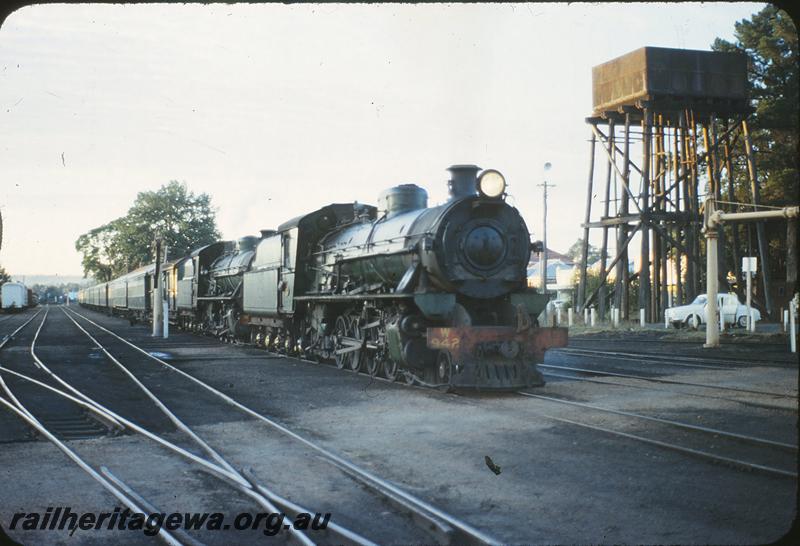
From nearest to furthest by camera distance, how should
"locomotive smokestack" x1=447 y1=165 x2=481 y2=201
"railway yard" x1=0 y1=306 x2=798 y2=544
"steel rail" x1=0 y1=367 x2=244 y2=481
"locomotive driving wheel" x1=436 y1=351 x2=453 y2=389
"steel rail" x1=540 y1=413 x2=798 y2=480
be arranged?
"railway yard" x1=0 y1=306 x2=798 y2=544, "steel rail" x1=540 y1=413 x2=798 y2=480, "steel rail" x1=0 y1=367 x2=244 y2=481, "locomotive driving wheel" x1=436 y1=351 x2=453 y2=389, "locomotive smokestack" x1=447 y1=165 x2=481 y2=201

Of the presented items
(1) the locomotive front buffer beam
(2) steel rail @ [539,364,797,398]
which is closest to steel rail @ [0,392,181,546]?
(1) the locomotive front buffer beam

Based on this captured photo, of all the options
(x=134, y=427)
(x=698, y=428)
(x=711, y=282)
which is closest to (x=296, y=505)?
(x=134, y=427)

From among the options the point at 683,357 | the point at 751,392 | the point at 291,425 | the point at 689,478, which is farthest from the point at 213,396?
the point at 683,357

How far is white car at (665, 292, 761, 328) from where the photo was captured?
24.3 metres

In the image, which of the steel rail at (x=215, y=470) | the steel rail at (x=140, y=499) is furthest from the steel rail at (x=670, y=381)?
the steel rail at (x=140, y=499)

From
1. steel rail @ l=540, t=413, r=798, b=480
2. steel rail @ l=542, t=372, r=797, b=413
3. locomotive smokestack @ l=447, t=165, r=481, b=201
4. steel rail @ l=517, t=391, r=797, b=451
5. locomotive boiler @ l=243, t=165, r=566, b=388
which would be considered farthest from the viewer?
locomotive smokestack @ l=447, t=165, r=481, b=201

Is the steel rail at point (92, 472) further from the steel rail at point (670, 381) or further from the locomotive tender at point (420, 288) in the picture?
the steel rail at point (670, 381)

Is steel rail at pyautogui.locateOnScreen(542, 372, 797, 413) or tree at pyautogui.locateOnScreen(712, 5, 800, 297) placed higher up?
tree at pyautogui.locateOnScreen(712, 5, 800, 297)

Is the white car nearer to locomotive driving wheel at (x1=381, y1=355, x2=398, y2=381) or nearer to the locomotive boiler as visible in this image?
the locomotive boiler

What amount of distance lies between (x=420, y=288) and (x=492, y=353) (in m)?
1.53

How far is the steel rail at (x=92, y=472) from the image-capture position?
175 inches

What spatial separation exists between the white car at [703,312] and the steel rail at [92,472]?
68.8 ft

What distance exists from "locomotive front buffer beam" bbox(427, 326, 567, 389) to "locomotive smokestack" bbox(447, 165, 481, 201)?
2.52 metres

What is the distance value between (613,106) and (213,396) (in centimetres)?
2083
